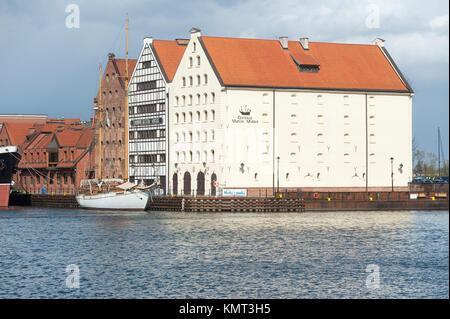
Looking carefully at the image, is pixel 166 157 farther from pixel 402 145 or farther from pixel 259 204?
pixel 402 145

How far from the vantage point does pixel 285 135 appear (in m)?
108

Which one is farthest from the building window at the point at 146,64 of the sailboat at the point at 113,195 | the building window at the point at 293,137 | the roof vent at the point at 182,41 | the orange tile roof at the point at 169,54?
the building window at the point at 293,137

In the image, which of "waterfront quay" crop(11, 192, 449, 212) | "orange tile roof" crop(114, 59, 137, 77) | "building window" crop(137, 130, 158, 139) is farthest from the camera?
"orange tile roof" crop(114, 59, 137, 77)

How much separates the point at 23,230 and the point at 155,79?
1959 inches

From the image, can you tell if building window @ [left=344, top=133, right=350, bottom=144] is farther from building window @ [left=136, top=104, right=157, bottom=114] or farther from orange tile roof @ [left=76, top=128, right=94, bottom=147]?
orange tile roof @ [left=76, top=128, right=94, bottom=147]

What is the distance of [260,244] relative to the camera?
61688 millimetres

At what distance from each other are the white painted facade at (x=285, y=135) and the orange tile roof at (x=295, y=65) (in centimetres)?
120

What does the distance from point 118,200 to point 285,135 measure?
21713 mm

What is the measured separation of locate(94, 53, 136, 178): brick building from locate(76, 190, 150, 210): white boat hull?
744 inches

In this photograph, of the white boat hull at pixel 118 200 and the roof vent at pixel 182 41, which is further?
the roof vent at pixel 182 41

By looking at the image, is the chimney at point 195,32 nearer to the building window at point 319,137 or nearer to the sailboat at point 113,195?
the sailboat at point 113,195

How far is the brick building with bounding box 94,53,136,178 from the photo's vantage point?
12738 cm

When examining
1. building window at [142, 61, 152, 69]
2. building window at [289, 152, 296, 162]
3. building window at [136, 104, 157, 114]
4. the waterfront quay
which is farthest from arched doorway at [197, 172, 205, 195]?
building window at [142, 61, 152, 69]

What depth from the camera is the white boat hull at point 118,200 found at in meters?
101
